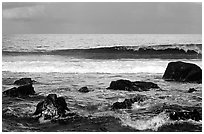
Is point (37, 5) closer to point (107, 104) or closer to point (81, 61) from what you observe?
point (81, 61)

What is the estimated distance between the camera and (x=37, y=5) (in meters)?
4.63

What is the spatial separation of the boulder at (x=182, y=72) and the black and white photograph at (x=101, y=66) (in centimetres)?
1

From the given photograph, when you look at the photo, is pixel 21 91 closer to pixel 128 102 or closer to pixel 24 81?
pixel 24 81

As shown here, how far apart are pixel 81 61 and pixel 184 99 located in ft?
4.10

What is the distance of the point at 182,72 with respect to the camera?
4699 mm

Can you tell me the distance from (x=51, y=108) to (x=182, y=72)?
1532 millimetres

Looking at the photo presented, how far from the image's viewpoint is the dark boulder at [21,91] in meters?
4.64

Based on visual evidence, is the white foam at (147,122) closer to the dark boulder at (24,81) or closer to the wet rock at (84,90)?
the wet rock at (84,90)

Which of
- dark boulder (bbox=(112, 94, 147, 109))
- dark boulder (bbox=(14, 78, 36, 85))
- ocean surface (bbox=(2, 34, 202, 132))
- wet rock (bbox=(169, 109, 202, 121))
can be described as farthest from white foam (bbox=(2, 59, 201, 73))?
wet rock (bbox=(169, 109, 202, 121))

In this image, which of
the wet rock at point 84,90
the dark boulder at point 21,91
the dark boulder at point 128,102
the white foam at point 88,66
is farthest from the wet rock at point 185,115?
the dark boulder at point 21,91

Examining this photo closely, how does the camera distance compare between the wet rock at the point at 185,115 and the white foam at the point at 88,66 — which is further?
the white foam at the point at 88,66

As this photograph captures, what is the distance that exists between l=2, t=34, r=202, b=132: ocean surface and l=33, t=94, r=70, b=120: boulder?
0.22 ft

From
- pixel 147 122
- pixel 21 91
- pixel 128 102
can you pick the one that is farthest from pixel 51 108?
pixel 147 122

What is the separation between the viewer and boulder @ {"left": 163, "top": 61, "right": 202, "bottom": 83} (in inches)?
183
